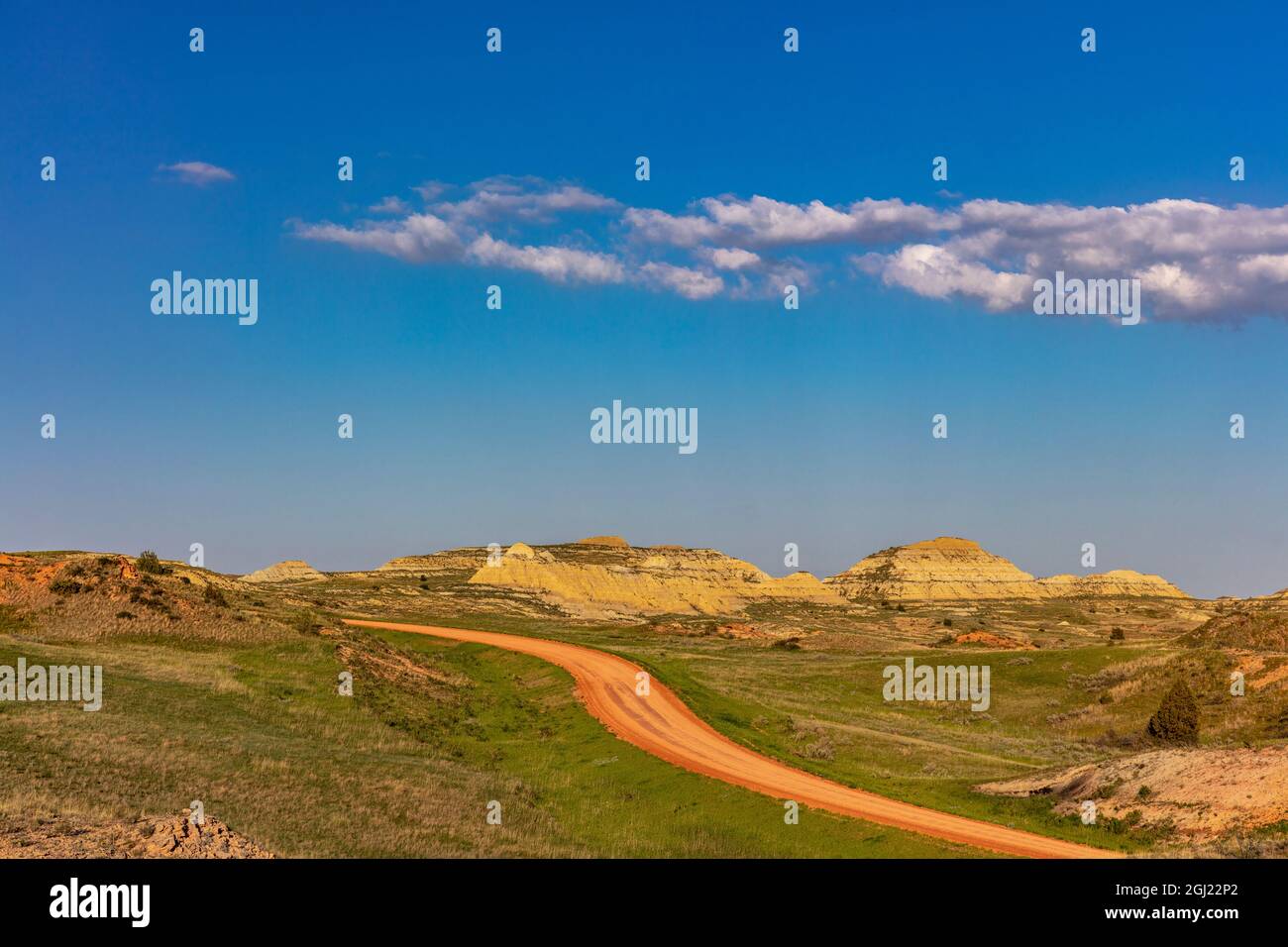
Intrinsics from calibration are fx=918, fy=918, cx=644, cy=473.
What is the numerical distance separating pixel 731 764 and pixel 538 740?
12.2 m

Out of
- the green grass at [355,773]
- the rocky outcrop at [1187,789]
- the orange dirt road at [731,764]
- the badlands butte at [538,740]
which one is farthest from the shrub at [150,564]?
the rocky outcrop at [1187,789]

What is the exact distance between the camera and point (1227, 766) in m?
30.9

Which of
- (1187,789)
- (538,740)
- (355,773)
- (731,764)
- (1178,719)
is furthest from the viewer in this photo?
(1178,719)

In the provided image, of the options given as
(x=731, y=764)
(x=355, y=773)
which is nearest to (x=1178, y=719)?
(x=731, y=764)

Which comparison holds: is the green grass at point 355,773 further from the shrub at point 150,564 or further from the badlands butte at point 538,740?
the shrub at point 150,564

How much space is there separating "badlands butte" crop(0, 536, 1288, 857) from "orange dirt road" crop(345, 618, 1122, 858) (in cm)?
95

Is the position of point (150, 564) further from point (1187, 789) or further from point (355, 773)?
point (1187, 789)

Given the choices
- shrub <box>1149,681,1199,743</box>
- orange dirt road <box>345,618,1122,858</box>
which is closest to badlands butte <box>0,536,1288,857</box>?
shrub <box>1149,681,1199,743</box>

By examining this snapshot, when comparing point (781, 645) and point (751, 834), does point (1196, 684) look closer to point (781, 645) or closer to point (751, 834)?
point (751, 834)

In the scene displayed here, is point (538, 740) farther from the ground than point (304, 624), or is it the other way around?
point (304, 624)

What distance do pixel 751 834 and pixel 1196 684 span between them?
1496 inches

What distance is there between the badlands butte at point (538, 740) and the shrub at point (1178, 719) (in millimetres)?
109

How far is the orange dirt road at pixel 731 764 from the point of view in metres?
28.0

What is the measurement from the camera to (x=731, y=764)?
38.0 m
